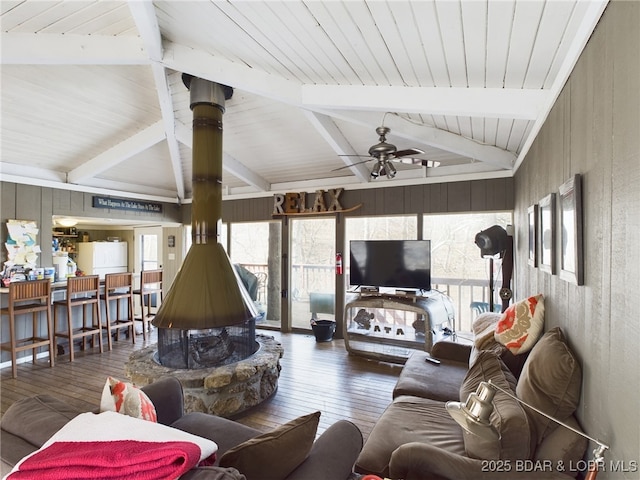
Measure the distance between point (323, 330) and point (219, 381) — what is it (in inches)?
101

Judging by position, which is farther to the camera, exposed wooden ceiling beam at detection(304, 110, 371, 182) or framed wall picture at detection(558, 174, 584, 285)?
exposed wooden ceiling beam at detection(304, 110, 371, 182)

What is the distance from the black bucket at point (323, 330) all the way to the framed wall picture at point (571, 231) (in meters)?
3.90

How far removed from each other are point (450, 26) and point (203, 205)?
2705 mm

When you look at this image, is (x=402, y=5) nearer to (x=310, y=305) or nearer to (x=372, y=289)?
(x=372, y=289)

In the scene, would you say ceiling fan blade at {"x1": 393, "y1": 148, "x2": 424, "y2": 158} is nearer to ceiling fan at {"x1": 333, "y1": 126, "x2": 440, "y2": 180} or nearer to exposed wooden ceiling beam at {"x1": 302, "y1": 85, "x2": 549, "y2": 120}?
ceiling fan at {"x1": 333, "y1": 126, "x2": 440, "y2": 180}

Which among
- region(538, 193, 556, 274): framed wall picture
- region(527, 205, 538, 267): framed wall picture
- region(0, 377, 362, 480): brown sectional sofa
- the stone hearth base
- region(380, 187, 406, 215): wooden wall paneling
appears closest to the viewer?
region(0, 377, 362, 480): brown sectional sofa

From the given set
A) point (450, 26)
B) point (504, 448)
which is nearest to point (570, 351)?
point (504, 448)

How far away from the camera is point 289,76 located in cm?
295

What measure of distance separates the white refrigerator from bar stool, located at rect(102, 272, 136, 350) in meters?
2.24

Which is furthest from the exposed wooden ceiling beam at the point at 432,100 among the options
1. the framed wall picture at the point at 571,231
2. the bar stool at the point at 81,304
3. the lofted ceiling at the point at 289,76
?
the bar stool at the point at 81,304

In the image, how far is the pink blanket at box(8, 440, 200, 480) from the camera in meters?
0.93

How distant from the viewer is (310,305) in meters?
6.03

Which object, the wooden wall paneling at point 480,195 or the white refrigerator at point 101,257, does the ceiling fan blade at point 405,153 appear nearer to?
the wooden wall paneling at point 480,195

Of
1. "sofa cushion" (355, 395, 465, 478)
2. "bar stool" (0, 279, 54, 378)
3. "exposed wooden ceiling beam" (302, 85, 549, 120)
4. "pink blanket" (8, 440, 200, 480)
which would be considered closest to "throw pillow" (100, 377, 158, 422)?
"pink blanket" (8, 440, 200, 480)
